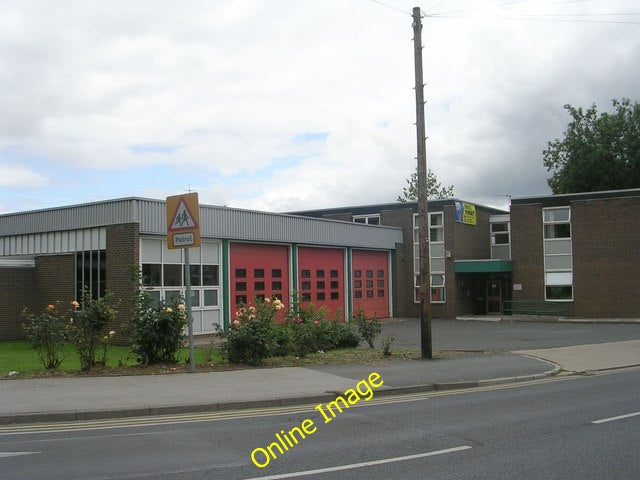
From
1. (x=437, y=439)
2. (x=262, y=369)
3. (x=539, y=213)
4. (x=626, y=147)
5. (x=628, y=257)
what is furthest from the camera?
(x=626, y=147)

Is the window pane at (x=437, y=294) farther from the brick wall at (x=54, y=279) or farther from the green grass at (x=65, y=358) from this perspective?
the brick wall at (x=54, y=279)

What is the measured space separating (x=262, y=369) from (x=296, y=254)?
1624 cm

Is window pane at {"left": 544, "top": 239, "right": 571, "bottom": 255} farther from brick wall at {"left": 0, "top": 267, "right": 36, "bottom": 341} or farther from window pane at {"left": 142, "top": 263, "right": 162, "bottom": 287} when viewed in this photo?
brick wall at {"left": 0, "top": 267, "right": 36, "bottom": 341}

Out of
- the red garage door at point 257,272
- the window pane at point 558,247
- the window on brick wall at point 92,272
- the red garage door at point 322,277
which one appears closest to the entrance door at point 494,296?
the window pane at point 558,247

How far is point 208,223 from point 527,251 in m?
20.2

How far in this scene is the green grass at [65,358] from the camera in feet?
47.3

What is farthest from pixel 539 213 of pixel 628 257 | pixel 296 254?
pixel 296 254

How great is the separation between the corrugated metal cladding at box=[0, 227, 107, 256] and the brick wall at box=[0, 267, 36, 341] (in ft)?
3.80

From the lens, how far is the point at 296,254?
1197 inches

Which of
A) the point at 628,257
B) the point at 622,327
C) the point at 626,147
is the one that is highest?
the point at 626,147

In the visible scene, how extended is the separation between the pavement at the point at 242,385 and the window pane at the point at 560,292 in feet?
63.2

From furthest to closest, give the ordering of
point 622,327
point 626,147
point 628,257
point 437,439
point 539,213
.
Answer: point 626,147, point 539,213, point 628,257, point 622,327, point 437,439

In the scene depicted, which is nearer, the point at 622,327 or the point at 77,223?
the point at 77,223

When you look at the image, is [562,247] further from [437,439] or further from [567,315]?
[437,439]
